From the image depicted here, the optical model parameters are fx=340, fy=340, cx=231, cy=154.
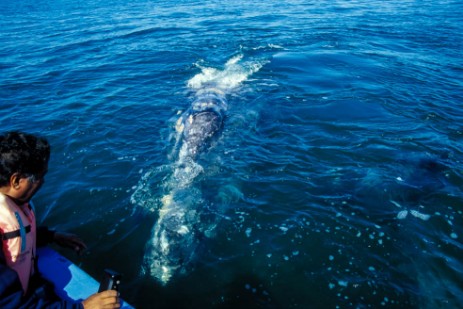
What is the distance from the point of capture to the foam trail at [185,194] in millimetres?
5910

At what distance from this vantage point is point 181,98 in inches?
503

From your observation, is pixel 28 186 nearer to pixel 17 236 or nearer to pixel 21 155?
pixel 21 155

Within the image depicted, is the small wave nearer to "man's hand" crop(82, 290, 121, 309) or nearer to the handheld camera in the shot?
the handheld camera

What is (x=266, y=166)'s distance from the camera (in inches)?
333

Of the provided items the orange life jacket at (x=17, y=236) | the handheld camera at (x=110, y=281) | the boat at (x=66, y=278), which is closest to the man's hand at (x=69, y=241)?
the boat at (x=66, y=278)

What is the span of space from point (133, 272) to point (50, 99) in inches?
381

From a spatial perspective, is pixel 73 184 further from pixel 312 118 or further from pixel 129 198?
pixel 312 118

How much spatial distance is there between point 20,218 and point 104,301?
128 centimetres

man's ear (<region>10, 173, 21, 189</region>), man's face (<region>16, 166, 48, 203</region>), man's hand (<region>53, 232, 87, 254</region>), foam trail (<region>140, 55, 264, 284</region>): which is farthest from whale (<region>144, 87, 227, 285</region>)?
Answer: man's ear (<region>10, 173, 21, 189</region>)

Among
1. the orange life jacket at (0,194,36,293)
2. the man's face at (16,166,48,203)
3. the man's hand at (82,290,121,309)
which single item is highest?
the man's face at (16,166,48,203)

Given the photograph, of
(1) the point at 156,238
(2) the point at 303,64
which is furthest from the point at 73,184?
(2) the point at 303,64

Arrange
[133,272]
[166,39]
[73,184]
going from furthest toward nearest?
[166,39]
[73,184]
[133,272]

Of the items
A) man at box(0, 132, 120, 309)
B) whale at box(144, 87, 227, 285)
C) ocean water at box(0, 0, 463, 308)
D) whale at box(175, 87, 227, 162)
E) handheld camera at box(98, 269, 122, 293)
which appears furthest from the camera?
whale at box(175, 87, 227, 162)

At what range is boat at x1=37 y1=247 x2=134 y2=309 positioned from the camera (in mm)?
4164
